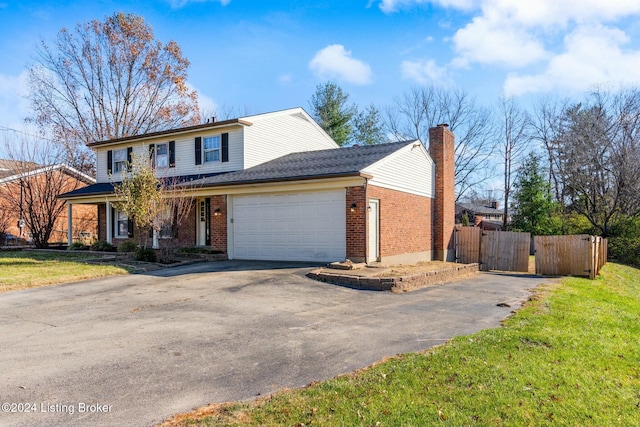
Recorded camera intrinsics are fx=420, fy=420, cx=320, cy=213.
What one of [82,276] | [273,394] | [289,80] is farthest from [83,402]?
[289,80]

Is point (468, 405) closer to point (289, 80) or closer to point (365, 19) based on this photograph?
point (365, 19)

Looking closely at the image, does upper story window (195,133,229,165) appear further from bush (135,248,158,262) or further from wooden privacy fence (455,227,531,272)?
wooden privacy fence (455,227,531,272)

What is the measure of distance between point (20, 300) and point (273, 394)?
744 cm

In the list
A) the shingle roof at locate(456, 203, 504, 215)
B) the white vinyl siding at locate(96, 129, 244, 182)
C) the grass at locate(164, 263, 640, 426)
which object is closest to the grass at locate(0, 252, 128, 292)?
the white vinyl siding at locate(96, 129, 244, 182)

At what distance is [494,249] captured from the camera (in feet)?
59.6

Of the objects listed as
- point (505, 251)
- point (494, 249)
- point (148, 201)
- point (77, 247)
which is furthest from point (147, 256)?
point (505, 251)

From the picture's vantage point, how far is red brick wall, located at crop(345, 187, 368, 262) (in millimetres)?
13156

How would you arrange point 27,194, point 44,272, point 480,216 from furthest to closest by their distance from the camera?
point 480,216 < point 27,194 < point 44,272

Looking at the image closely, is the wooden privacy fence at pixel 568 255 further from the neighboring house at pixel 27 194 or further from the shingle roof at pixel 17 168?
the shingle roof at pixel 17 168

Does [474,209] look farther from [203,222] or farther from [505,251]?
[203,222]

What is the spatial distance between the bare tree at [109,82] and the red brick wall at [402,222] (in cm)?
2246

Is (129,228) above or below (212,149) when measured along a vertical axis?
below

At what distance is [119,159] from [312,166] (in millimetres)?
11604

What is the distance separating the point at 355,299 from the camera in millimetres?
9141
